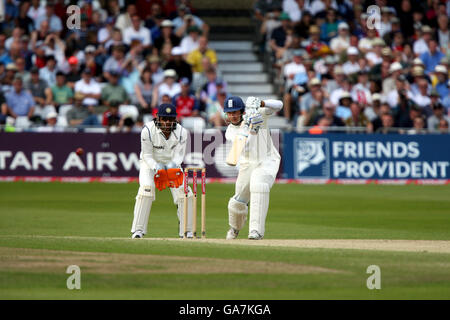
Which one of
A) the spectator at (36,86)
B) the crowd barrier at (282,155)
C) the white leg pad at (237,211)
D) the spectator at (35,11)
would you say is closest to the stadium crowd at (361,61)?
the crowd barrier at (282,155)

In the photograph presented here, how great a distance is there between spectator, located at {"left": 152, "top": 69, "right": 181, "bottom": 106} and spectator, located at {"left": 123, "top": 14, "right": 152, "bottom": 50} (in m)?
2.01

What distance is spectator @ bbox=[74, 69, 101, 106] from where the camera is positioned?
25.9 metres

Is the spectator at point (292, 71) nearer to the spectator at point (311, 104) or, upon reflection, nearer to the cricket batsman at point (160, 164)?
the spectator at point (311, 104)

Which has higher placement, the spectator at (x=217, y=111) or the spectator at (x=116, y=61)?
the spectator at (x=116, y=61)

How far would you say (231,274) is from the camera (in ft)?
34.4

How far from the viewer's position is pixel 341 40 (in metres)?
28.9

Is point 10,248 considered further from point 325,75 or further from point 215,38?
point 215,38

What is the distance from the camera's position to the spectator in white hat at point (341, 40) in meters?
28.7

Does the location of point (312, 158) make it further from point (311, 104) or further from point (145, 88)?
point (145, 88)

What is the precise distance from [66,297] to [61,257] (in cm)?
207

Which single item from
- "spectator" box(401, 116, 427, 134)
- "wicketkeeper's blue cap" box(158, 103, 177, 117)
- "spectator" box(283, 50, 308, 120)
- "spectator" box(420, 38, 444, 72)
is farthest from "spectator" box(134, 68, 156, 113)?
"wicketkeeper's blue cap" box(158, 103, 177, 117)

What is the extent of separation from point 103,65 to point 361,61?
280 inches

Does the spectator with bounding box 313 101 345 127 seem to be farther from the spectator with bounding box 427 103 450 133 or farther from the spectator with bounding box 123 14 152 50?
the spectator with bounding box 123 14 152 50

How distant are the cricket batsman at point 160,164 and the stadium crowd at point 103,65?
10.1 metres
